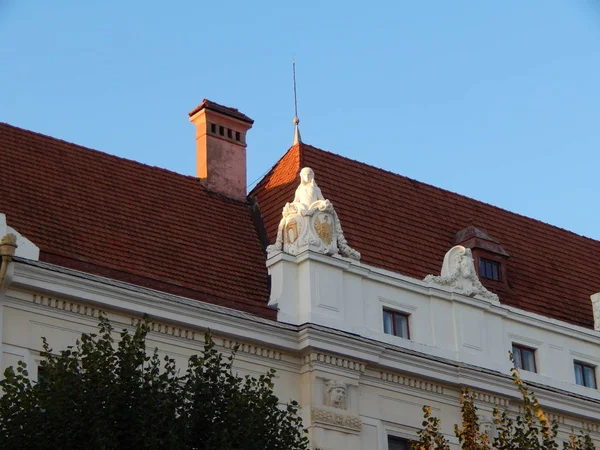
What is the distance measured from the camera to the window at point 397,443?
35.8 m

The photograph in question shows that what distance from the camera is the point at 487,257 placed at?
4025cm

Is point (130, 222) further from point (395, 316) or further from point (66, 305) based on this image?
point (395, 316)

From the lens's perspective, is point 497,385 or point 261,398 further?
point 497,385

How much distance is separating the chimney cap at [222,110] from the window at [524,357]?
8.55m

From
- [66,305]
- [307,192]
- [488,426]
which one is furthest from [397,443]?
[66,305]

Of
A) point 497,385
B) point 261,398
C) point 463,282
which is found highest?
point 463,282

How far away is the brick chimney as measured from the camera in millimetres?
40812

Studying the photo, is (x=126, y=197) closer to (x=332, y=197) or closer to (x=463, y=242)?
(x=332, y=197)

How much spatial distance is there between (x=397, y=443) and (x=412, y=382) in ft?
4.60

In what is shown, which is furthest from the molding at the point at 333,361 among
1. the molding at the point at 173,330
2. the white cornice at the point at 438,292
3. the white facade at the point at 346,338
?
the molding at the point at 173,330

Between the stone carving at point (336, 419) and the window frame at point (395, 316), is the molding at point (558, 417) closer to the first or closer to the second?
the window frame at point (395, 316)

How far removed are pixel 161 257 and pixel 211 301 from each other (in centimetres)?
181

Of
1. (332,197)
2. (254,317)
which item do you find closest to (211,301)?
(254,317)

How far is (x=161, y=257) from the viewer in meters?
36.0
